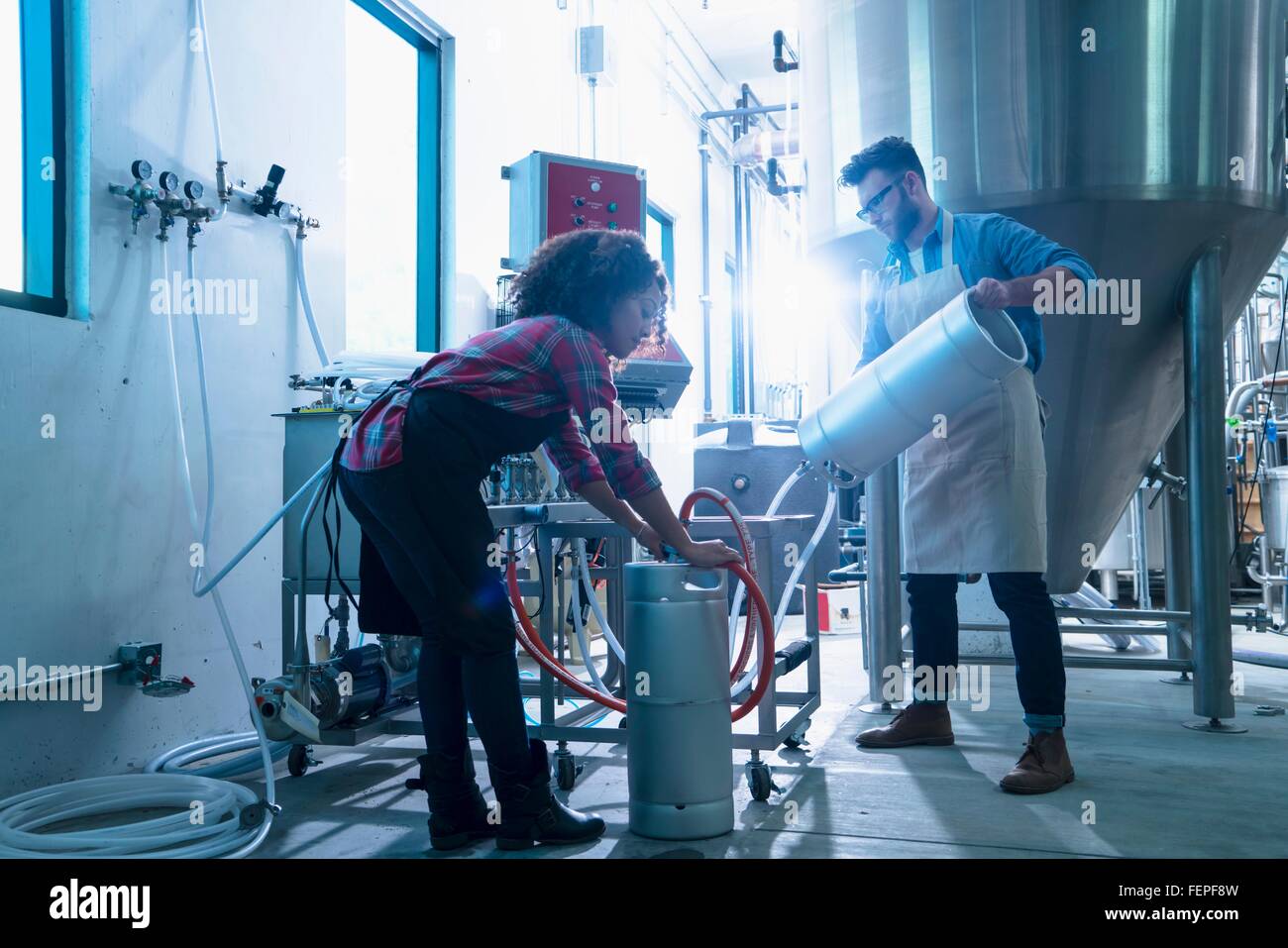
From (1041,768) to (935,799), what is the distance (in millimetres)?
207

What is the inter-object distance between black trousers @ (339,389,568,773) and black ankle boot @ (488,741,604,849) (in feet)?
0.08

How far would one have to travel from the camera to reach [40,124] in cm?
195

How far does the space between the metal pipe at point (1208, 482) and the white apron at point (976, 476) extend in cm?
61

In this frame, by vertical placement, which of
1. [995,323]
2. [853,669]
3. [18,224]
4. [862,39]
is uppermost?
[862,39]

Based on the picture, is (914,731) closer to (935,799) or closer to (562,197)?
(935,799)

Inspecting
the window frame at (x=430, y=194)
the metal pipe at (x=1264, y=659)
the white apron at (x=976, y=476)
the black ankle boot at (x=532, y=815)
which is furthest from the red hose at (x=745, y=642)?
the metal pipe at (x=1264, y=659)

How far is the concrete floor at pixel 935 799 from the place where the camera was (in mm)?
1504

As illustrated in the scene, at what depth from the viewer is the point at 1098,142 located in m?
2.19

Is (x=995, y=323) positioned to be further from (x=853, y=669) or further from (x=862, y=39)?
(x=853, y=669)

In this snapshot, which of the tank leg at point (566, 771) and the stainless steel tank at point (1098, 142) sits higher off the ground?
the stainless steel tank at point (1098, 142)

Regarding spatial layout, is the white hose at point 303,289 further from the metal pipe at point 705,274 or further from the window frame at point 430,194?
the metal pipe at point 705,274
